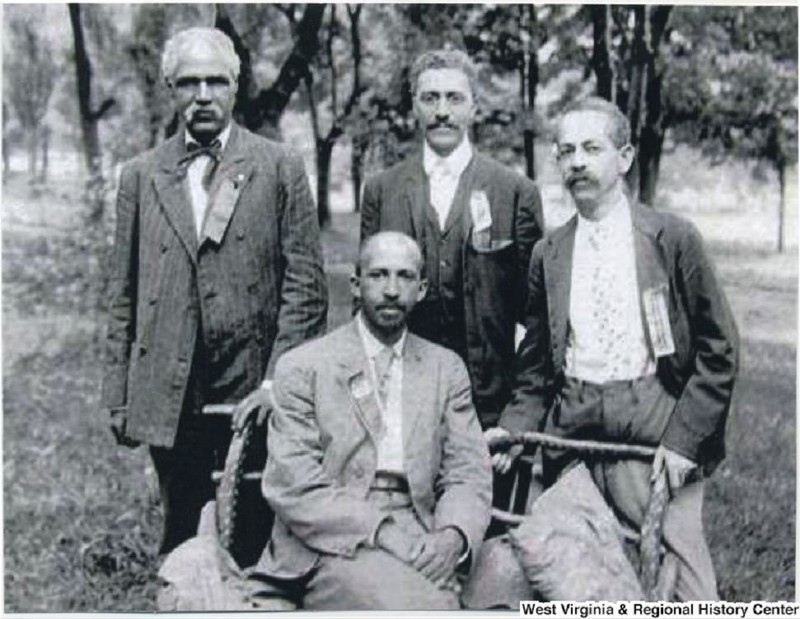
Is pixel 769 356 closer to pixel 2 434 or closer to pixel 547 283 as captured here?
pixel 547 283

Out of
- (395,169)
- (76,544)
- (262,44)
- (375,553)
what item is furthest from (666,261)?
(76,544)

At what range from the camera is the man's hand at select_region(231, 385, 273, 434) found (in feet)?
9.68

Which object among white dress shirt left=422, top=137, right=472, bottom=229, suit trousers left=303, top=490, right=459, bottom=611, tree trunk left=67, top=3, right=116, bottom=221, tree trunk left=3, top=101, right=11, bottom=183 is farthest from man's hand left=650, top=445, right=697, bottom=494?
tree trunk left=3, top=101, right=11, bottom=183

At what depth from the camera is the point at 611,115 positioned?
2.93 m

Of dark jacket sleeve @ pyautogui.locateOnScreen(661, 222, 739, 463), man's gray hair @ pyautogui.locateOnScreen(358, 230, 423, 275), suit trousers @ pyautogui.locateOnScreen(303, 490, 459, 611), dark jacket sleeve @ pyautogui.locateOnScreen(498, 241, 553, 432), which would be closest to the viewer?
suit trousers @ pyautogui.locateOnScreen(303, 490, 459, 611)

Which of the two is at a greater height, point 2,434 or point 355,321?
point 355,321

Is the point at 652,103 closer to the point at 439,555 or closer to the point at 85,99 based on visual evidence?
the point at 439,555

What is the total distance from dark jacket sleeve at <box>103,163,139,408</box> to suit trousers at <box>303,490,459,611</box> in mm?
786

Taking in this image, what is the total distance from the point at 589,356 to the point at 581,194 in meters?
0.42

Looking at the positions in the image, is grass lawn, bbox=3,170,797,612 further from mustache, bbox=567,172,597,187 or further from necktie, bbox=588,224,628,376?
mustache, bbox=567,172,597,187

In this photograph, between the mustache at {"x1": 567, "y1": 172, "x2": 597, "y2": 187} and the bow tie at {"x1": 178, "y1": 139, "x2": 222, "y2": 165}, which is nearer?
the mustache at {"x1": 567, "y1": 172, "x2": 597, "y2": 187}

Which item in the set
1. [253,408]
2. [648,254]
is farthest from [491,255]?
[253,408]

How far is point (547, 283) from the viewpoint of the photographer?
3.00 meters

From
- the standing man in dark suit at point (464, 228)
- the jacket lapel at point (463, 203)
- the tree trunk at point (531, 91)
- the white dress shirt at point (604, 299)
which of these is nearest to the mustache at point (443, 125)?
the standing man in dark suit at point (464, 228)
